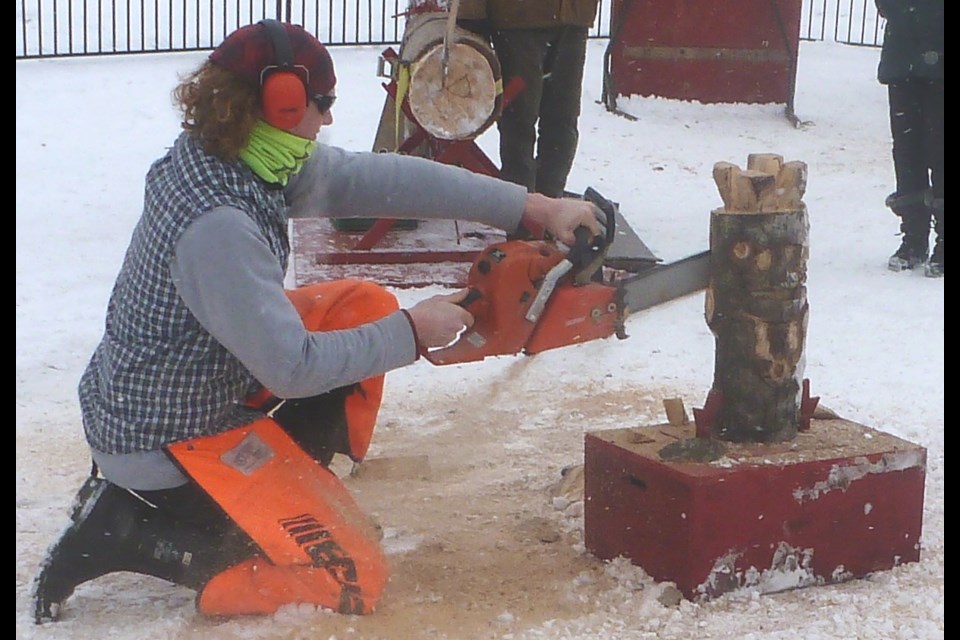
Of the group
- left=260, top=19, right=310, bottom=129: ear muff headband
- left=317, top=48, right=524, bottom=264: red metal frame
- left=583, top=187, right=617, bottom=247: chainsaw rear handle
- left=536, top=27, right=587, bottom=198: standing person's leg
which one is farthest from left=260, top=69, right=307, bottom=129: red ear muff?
left=536, top=27, right=587, bottom=198: standing person's leg

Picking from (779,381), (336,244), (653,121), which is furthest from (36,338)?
(653,121)

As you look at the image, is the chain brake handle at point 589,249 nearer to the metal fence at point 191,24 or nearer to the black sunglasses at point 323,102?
the black sunglasses at point 323,102

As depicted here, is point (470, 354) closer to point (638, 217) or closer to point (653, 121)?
point (638, 217)

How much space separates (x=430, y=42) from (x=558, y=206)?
2584 millimetres

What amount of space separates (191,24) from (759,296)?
12.2m

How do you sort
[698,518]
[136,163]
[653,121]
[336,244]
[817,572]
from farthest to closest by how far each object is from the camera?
[653,121] → [136,163] → [336,244] → [817,572] → [698,518]

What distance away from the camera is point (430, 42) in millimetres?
5367

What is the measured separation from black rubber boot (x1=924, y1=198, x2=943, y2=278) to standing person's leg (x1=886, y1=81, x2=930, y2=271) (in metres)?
0.05

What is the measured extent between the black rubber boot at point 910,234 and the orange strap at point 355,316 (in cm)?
379

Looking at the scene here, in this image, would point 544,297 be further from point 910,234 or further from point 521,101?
point 910,234

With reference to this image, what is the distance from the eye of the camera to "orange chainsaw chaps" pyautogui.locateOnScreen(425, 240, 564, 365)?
112 inches

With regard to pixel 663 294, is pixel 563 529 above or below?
below

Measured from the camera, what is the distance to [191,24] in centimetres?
1400

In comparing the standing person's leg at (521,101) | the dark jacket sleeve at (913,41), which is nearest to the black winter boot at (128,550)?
the standing person's leg at (521,101)
